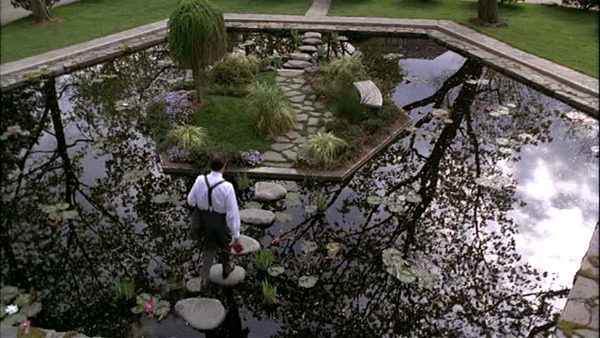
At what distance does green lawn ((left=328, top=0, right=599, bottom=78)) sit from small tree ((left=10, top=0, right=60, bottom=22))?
8556 mm

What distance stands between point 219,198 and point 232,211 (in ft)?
0.64

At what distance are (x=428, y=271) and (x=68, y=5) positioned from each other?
49.5ft

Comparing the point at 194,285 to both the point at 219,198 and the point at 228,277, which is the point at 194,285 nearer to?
the point at 228,277

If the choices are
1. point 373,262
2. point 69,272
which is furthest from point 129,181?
point 373,262

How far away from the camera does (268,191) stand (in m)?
7.34

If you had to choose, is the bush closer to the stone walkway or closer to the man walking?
the stone walkway

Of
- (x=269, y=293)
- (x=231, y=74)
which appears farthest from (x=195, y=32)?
(x=269, y=293)

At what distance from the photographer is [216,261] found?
6.00 m

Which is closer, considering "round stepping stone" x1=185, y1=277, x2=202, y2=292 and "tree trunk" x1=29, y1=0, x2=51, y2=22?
"round stepping stone" x1=185, y1=277, x2=202, y2=292

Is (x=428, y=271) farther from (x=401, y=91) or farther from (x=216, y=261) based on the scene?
(x=401, y=91)

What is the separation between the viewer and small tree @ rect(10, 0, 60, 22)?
1342 centimetres

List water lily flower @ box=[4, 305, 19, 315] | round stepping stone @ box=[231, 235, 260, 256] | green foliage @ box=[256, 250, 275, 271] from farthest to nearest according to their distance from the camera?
round stepping stone @ box=[231, 235, 260, 256]
green foliage @ box=[256, 250, 275, 271]
water lily flower @ box=[4, 305, 19, 315]

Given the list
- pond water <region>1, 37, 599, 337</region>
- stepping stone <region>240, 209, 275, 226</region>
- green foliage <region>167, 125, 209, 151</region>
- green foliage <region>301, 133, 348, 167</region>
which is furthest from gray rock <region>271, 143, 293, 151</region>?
stepping stone <region>240, 209, 275, 226</region>

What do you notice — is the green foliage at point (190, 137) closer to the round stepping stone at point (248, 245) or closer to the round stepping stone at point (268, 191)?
the round stepping stone at point (268, 191)
